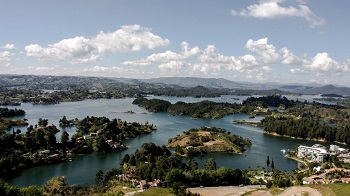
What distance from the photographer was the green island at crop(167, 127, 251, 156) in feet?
152

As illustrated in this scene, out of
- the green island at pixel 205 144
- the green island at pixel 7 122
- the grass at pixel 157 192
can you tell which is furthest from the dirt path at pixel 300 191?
the green island at pixel 7 122

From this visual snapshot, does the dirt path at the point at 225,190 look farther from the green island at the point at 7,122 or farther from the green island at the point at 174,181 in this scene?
the green island at the point at 7,122

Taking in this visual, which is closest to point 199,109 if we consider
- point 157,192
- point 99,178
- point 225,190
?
point 99,178

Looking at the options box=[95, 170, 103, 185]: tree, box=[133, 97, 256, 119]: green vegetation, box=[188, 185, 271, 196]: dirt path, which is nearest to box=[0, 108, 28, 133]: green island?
box=[95, 170, 103, 185]: tree

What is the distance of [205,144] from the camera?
164 ft

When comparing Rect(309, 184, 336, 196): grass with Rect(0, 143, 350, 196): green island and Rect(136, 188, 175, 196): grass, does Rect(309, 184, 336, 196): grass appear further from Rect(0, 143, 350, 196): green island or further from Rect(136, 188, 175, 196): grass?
Rect(136, 188, 175, 196): grass

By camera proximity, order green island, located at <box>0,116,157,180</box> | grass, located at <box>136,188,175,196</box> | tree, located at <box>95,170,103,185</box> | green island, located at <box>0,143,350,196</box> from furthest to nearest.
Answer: green island, located at <box>0,116,157,180</box> < tree, located at <box>95,170,103,185</box> < green island, located at <box>0,143,350,196</box> < grass, located at <box>136,188,175,196</box>

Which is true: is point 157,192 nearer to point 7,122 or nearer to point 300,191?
point 300,191

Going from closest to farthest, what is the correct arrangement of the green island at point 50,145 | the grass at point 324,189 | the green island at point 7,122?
the grass at point 324,189 → the green island at point 50,145 → the green island at point 7,122

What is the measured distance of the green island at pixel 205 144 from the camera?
4628 centimetres

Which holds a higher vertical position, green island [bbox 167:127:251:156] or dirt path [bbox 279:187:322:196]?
dirt path [bbox 279:187:322:196]

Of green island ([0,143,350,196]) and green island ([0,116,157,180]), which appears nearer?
green island ([0,143,350,196])

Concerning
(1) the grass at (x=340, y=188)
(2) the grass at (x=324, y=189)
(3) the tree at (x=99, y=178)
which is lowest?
(3) the tree at (x=99, y=178)

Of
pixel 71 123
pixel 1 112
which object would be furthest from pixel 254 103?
pixel 1 112
